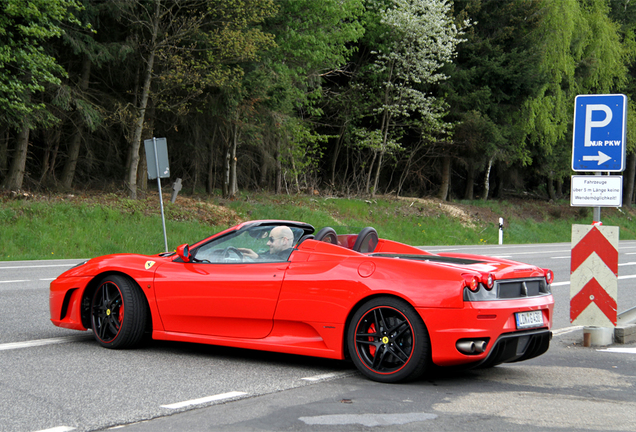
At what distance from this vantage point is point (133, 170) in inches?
932

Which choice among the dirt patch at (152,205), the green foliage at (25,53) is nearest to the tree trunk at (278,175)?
the dirt patch at (152,205)

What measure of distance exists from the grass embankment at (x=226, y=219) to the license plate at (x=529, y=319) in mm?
1957

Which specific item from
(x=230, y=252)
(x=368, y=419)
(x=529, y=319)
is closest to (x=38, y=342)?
(x=230, y=252)

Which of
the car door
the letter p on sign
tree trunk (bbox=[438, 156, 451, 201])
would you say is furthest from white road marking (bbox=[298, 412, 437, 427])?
tree trunk (bbox=[438, 156, 451, 201])

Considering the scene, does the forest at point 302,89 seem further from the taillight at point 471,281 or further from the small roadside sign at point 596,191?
the taillight at point 471,281

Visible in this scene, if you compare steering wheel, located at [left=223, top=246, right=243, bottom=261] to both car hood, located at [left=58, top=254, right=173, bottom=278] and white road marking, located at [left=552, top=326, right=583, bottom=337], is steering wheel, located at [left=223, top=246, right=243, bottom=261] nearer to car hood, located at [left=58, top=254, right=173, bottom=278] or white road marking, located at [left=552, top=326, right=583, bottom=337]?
car hood, located at [left=58, top=254, right=173, bottom=278]

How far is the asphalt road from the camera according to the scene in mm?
4328

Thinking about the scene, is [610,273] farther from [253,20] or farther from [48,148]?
[48,148]

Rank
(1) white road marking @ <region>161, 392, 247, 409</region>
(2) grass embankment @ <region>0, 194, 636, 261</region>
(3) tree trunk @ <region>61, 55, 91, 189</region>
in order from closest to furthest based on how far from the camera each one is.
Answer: (1) white road marking @ <region>161, 392, 247, 409</region>
(2) grass embankment @ <region>0, 194, 636, 261</region>
(3) tree trunk @ <region>61, 55, 91, 189</region>

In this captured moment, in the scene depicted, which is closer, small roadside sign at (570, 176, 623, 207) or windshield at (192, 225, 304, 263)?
windshield at (192, 225, 304, 263)

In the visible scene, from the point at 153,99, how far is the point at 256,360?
62.8ft

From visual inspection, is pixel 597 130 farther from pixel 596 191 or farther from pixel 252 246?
pixel 252 246

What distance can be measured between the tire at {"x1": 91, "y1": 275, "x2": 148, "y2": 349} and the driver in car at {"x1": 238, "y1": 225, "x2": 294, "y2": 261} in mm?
1119

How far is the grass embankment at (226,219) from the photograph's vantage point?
18922mm
